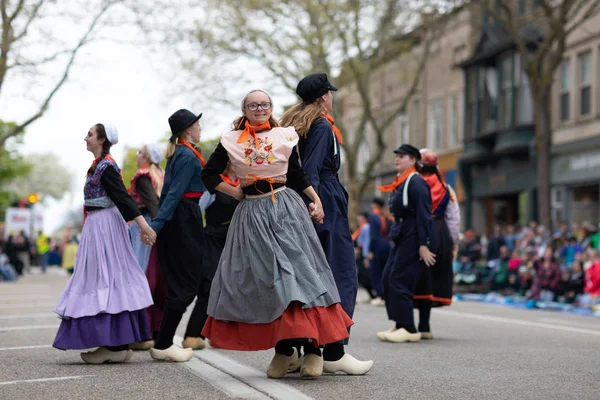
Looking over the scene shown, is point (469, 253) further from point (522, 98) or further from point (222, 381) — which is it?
point (222, 381)

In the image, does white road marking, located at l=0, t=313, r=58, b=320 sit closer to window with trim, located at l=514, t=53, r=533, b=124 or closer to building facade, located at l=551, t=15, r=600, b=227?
building facade, located at l=551, t=15, r=600, b=227

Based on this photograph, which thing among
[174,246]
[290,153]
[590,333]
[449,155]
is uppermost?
[449,155]

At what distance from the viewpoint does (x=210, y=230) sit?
10.6 metres

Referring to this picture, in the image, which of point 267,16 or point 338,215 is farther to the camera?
point 267,16

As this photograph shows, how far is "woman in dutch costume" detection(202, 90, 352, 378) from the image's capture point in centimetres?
733

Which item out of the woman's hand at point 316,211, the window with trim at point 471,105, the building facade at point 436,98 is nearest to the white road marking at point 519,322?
the woman's hand at point 316,211

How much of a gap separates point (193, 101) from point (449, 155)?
12078 millimetres

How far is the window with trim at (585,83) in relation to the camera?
31.7 metres

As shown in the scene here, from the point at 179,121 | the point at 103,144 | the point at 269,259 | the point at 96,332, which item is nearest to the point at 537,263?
the point at 179,121

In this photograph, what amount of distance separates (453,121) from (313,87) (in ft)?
120

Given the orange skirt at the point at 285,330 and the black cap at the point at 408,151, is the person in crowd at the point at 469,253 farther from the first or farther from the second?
the orange skirt at the point at 285,330

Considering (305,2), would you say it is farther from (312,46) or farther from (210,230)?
(210,230)

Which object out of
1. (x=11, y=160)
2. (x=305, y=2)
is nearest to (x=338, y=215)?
Answer: (x=305, y=2)

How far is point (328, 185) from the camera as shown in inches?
323
